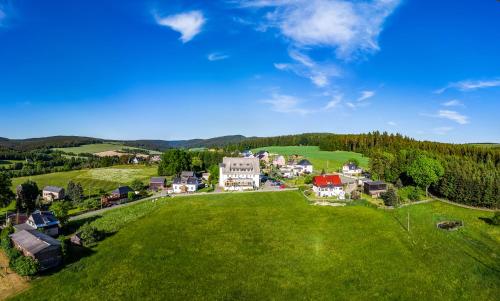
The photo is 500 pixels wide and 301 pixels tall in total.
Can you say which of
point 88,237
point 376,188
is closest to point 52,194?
point 88,237

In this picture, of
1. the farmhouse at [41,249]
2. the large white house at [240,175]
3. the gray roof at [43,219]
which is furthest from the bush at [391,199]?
the gray roof at [43,219]

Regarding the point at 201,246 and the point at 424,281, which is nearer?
the point at 424,281

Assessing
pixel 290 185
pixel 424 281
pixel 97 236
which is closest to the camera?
pixel 424 281

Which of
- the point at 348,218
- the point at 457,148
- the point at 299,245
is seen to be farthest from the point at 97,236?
the point at 457,148

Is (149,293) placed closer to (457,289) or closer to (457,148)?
(457,289)

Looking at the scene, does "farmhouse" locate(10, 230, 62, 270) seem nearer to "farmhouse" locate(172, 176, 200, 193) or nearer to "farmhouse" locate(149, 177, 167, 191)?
"farmhouse" locate(172, 176, 200, 193)

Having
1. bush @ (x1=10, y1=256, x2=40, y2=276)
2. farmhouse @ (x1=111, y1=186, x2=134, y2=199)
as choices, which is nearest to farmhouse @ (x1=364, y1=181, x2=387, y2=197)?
farmhouse @ (x1=111, y1=186, x2=134, y2=199)
